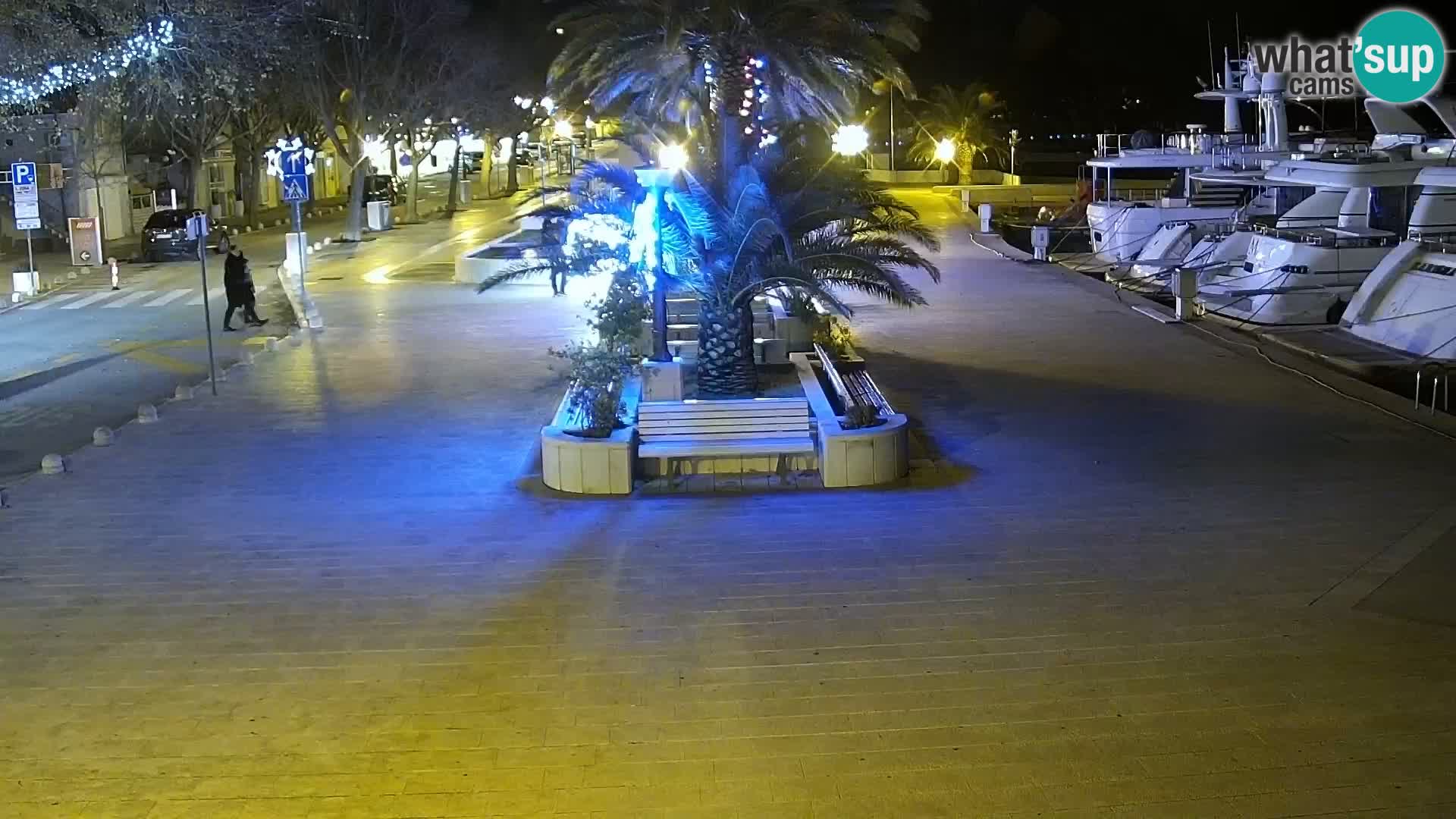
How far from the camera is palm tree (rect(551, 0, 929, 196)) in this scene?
15523 millimetres

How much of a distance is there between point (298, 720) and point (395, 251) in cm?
3156

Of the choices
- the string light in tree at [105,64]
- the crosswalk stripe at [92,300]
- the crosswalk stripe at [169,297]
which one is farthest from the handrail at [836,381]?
the crosswalk stripe at [92,300]

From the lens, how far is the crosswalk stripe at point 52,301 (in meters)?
26.9

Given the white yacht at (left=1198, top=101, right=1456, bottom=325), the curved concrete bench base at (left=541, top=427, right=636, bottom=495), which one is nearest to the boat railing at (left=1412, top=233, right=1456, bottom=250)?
the white yacht at (left=1198, top=101, right=1456, bottom=325)

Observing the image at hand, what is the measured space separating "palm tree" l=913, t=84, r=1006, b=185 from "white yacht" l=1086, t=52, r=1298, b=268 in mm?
22874

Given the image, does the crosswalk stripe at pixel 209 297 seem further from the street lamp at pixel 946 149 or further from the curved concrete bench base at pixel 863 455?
the street lamp at pixel 946 149

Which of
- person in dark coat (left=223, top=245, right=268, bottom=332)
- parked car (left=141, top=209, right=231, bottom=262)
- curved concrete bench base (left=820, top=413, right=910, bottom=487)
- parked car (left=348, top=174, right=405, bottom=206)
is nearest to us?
curved concrete bench base (left=820, top=413, right=910, bottom=487)

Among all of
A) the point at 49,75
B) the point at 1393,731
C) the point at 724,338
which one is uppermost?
the point at 49,75

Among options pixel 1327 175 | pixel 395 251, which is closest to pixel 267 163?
pixel 395 251

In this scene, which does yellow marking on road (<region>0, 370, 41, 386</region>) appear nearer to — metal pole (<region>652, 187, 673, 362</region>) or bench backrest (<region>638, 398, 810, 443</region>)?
metal pole (<region>652, 187, 673, 362</region>)

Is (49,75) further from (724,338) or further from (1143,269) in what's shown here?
(1143,269)

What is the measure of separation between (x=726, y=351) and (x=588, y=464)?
2.82m

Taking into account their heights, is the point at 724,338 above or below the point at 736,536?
above

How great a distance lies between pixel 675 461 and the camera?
38.7ft
